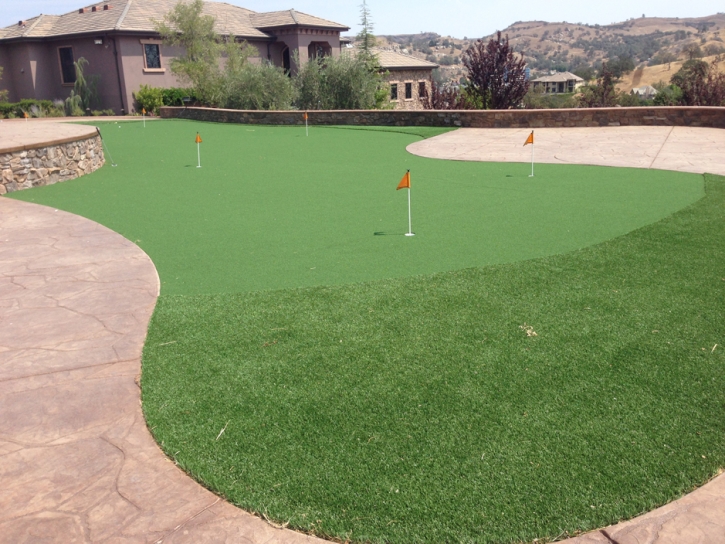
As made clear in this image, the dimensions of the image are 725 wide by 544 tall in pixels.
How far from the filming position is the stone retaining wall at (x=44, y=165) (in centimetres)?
1046

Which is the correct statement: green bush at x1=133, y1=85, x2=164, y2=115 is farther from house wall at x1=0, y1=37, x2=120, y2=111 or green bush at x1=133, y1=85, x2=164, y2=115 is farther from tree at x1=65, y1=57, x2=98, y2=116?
tree at x1=65, y1=57, x2=98, y2=116

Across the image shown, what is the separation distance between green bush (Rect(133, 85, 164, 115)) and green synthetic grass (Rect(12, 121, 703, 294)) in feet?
53.0

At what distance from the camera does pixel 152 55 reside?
3150 cm

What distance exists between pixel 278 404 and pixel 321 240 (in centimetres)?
369

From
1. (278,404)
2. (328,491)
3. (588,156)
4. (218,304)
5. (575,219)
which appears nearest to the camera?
(328,491)

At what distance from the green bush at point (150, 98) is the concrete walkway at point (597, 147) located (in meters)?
16.8

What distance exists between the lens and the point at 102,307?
540 cm

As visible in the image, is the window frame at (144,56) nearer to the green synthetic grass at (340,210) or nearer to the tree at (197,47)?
the tree at (197,47)

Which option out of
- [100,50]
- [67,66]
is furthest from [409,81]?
[67,66]

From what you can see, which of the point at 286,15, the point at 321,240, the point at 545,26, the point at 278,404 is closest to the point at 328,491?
the point at 278,404

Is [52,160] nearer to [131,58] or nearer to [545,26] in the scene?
[131,58]

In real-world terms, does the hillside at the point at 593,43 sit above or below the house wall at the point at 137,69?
above

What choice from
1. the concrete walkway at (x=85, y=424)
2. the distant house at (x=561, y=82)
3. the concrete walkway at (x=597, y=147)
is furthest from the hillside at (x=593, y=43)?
the concrete walkway at (x=85, y=424)

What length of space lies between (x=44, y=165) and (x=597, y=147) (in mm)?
11327
